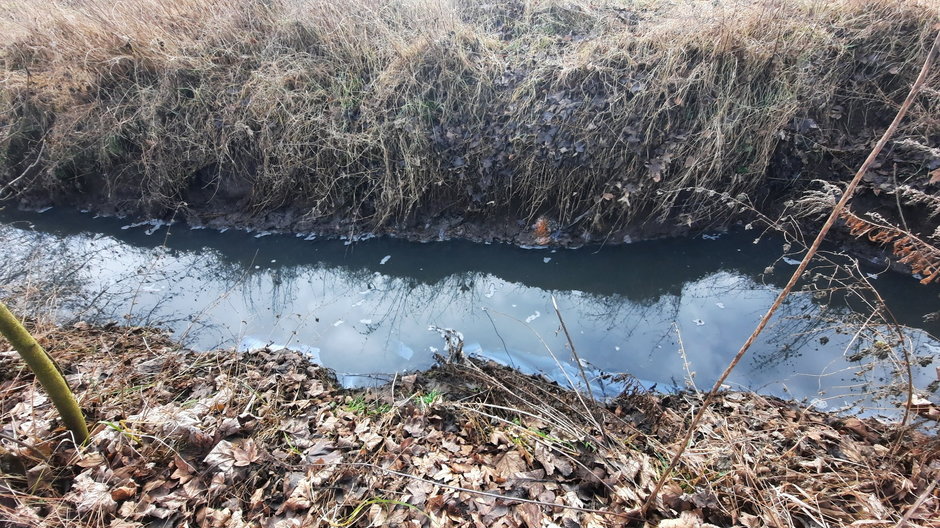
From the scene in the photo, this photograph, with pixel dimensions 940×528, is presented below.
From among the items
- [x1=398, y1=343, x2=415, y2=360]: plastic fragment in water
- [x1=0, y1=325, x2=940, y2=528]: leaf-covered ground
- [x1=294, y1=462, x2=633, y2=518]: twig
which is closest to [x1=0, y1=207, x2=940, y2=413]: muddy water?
[x1=398, y1=343, x2=415, y2=360]: plastic fragment in water

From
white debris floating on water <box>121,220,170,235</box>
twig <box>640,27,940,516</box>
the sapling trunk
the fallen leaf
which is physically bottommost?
white debris floating on water <box>121,220,170,235</box>

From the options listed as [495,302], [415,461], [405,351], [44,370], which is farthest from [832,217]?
[495,302]

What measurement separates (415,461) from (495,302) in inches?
85.1

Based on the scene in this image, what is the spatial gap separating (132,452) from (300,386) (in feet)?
3.37

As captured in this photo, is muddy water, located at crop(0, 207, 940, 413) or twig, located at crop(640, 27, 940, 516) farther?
muddy water, located at crop(0, 207, 940, 413)

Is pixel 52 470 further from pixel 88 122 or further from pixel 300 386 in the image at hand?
pixel 88 122

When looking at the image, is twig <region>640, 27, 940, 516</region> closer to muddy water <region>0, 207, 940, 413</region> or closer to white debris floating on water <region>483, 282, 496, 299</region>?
muddy water <region>0, 207, 940, 413</region>

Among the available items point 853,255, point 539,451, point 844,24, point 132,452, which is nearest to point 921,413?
point 539,451

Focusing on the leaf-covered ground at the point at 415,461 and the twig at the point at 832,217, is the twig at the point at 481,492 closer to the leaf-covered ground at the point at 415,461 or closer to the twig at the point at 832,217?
the leaf-covered ground at the point at 415,461

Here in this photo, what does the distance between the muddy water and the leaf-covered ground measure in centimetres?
63

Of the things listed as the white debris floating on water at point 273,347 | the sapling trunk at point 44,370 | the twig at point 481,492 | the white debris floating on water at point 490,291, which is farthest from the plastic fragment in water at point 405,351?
the sapling trunk at point 44,370

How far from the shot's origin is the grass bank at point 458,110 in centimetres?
445

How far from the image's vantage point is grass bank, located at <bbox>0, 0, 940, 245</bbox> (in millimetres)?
4449

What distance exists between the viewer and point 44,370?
1.63 metres
